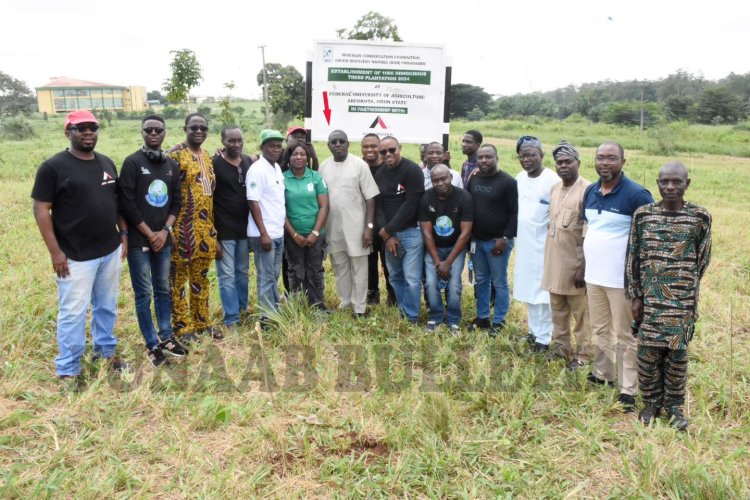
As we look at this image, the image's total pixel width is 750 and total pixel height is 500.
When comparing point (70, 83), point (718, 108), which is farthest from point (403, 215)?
point (70, 83)

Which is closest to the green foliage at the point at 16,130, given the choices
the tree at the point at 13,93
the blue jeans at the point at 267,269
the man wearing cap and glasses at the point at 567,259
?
the blue jeans at the point at 267,269

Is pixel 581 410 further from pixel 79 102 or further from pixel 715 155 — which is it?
pixel 79 102

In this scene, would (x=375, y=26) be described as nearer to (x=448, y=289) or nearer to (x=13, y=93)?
(x=448, y=289)

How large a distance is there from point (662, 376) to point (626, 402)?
310 mm

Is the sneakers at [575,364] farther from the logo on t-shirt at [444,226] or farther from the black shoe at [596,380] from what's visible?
the logo on t-shirt at [444,226]

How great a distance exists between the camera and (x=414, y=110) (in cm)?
641

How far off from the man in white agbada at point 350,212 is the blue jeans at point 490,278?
101cm

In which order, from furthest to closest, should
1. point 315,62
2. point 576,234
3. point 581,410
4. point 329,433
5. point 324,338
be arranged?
1. point 315,62
2. point 324,338
3. point 576,234
4. point 581,410
5. point 329,433

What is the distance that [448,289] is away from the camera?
204 inches

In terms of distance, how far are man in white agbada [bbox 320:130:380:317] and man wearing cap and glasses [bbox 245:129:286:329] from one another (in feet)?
1.62

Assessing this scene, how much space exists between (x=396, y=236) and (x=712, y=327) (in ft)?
9.89


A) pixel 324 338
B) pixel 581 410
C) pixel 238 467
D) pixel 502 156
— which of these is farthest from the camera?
pixel 502 156

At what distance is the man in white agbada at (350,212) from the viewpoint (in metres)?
5.23

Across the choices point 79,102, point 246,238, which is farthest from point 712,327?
point 79,102
